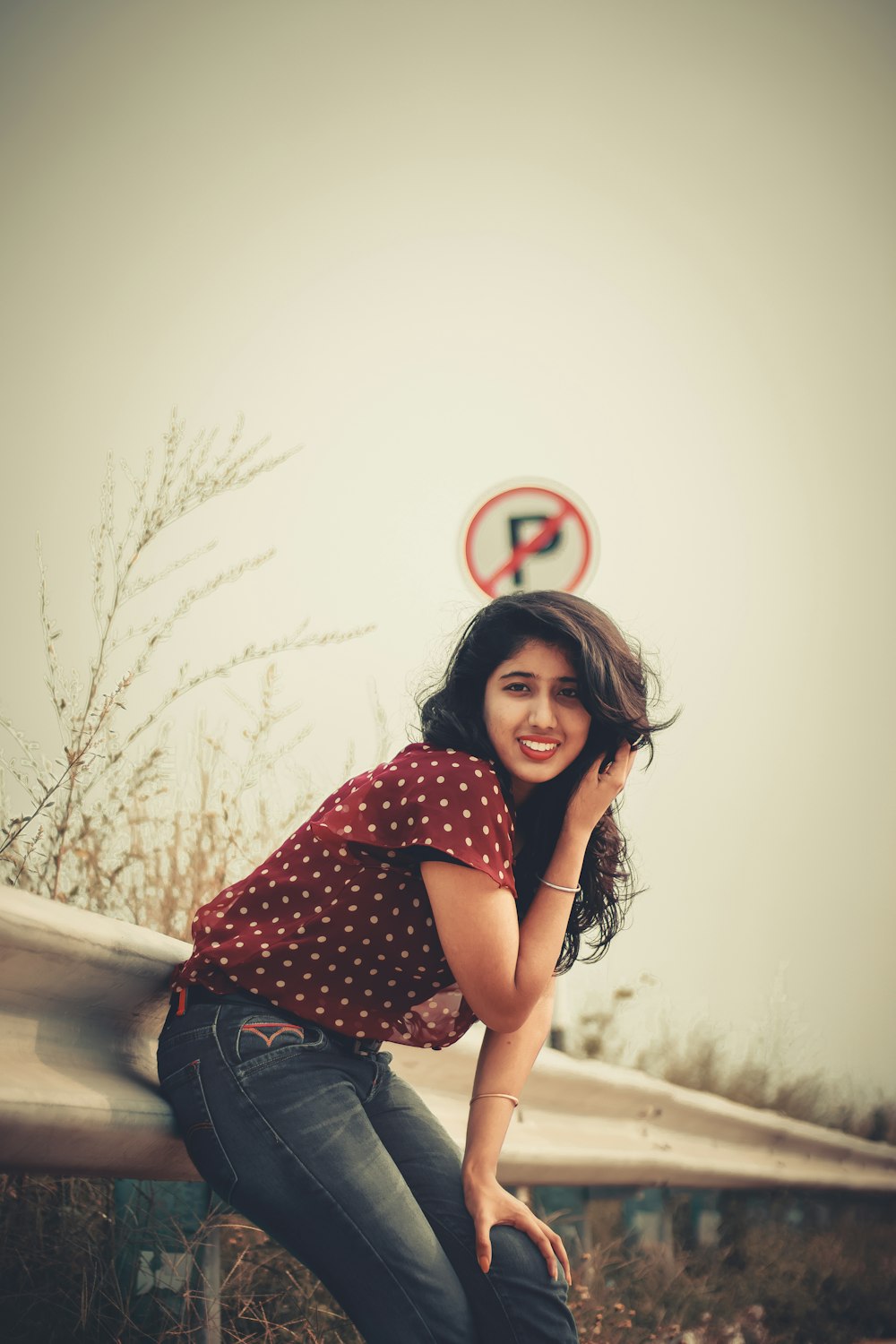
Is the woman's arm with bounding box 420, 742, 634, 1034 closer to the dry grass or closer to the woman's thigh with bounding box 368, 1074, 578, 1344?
the woman's thigh with bounding box 368, 1074, 578, 1344

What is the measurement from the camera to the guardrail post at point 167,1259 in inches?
81.7

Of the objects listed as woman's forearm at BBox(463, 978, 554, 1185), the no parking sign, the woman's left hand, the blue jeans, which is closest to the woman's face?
woman's forearm at BBox(463, 978, 554, 1185)

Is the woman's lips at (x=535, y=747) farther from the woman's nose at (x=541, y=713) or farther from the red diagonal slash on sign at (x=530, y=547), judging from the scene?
the red diagonal slash on sign at (x=530, y=547)

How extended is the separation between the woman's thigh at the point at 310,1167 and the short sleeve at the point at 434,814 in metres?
0.35

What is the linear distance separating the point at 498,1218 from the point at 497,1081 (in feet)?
0.88

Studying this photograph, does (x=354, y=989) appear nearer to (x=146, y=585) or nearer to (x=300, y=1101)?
(x=300, y=1101)

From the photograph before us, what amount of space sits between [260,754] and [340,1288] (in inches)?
76.0

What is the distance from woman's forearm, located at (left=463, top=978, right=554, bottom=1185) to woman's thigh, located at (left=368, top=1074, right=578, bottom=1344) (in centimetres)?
5

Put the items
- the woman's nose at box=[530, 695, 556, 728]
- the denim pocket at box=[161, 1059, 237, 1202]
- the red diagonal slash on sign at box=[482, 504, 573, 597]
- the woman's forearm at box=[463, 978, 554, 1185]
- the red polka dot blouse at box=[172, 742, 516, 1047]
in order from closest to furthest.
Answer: the denim pocket at box=[161, 1059, 237, 1202], the red polka dot blouse at box=[172, 742, 516, 1047], the woman's forearm at box=[463, 978, 554, 1185], the woman's nose at box=[530, 695, 556, 728], the red diagonal slash on sign at box=[482, 504, 573, 597]

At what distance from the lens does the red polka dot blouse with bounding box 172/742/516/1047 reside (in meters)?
1.78

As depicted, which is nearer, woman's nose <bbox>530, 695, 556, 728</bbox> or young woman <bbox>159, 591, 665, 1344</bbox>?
young woman <bbox>159, 591, 665, 1344</bbox>

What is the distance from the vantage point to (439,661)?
2506 mm

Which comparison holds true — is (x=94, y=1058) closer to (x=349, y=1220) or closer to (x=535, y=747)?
(x=349, y=1220)

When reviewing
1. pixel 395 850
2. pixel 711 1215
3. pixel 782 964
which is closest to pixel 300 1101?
pixel 395 850
